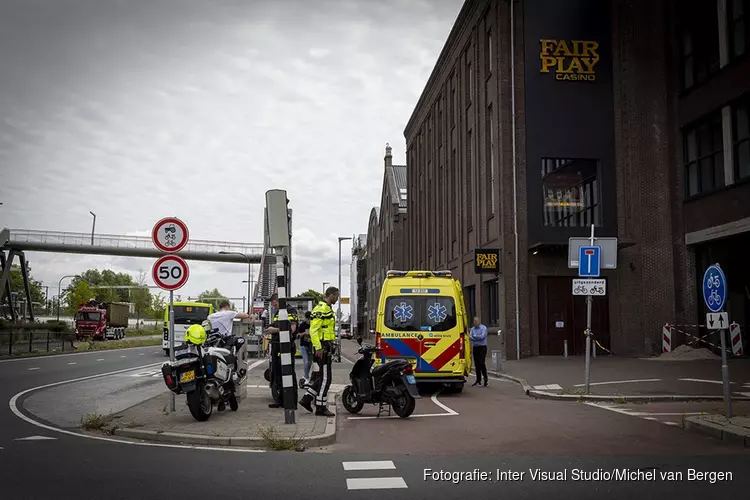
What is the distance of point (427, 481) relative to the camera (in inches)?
271

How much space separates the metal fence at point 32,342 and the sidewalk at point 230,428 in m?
22.1

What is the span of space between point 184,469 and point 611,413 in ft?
26.0

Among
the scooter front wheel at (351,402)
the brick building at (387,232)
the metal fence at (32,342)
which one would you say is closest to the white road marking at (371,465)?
the scooter front wheel at (351,402)

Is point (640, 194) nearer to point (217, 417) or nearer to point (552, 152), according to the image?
point (552, 152)

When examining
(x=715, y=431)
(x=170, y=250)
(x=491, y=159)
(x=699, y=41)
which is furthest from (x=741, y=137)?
(x=170, y=250)

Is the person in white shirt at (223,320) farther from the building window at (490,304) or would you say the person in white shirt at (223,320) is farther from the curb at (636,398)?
the building window at (490,304)

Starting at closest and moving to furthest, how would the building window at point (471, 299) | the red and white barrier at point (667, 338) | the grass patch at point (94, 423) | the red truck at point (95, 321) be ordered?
the grass patch at point (94, 423), the red and white barrier at point (667, 338), the building window at point (471, 299), the red truck at point (95, 321)

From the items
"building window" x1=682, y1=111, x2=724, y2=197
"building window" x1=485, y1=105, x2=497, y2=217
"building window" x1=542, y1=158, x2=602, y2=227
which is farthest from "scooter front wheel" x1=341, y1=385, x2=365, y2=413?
"building window" x1=485, y1=105, x2=497, y2=217

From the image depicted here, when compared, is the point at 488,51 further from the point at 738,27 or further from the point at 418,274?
the point at 418,274

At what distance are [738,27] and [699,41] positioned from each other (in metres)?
2.64

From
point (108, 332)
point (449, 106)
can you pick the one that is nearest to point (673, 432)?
point (449, 106)

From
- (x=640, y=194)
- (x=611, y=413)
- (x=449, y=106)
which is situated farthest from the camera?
(x=449, y=106)

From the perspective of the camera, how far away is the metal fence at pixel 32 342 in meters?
31.6

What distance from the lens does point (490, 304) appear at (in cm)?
3192
